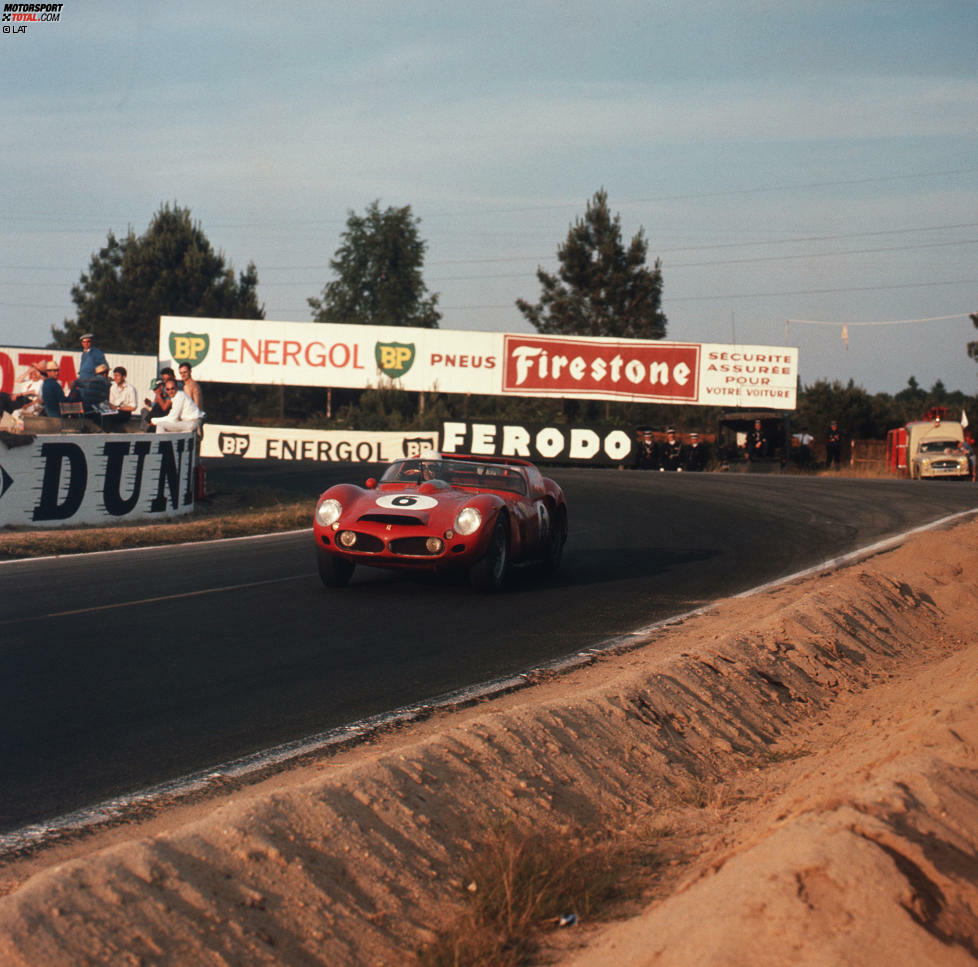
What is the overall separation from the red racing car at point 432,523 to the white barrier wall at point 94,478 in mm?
6052

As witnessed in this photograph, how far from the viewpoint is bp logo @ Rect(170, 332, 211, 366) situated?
161 ft

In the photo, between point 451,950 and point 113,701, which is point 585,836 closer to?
point 451,950

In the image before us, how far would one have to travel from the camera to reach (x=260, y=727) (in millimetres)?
5957

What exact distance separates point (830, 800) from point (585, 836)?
3.13 feet

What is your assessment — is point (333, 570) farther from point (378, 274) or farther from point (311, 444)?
point (378, 274)

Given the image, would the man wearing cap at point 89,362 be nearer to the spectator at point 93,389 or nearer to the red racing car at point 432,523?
the spectator at point 93,389

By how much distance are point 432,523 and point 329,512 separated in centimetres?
102


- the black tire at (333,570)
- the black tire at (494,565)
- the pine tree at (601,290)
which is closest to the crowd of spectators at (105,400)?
the black tire at (333,570)

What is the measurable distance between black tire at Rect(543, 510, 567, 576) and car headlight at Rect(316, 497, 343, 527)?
2.92 m

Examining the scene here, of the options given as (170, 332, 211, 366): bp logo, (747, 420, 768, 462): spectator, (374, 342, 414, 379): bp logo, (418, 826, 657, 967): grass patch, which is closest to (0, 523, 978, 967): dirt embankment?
(418, 826, 657, 967): grass patch

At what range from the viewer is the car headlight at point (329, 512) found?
35.4 feet

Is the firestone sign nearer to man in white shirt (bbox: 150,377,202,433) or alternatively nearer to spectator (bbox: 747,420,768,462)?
spectator (bbox: 747,420,768,462)

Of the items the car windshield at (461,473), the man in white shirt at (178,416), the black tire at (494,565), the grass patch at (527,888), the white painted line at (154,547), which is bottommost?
the white painted line at (154,547)

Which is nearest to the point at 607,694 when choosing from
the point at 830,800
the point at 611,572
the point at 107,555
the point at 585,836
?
the point at 585,836
